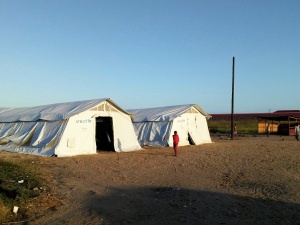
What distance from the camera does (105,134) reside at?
76.2 feet

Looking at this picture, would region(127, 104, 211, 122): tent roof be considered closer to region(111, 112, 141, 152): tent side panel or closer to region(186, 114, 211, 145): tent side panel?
region(186, 114, 211, 145): tent side panel

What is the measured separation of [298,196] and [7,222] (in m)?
7.22

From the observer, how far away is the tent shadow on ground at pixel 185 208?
7176mm

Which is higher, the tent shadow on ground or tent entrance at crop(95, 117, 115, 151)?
tent entrance at crop(95, 117, 115, 151)

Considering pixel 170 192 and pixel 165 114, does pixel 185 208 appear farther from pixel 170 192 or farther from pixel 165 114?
pixel 165 114

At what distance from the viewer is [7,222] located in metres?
Answer: 7.01

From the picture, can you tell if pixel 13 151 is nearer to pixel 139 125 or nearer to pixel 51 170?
pixel 51 170

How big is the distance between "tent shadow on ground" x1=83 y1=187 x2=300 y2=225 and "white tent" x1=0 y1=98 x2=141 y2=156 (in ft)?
31.0

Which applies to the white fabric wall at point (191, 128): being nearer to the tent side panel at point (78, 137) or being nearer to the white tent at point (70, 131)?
the white tent at point (70, 131)

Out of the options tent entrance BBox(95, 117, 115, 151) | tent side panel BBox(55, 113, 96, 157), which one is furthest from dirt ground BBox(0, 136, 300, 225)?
tent entrance BBox(95, 117, 115, 151)

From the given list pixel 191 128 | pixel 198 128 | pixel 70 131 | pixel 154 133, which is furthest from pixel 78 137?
pixel 198 128

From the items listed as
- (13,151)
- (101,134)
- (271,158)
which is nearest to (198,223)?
(271,158)

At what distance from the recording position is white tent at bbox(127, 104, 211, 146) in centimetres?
2494

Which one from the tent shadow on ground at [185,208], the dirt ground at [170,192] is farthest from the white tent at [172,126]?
the tent shadow on ground at [185,208]
